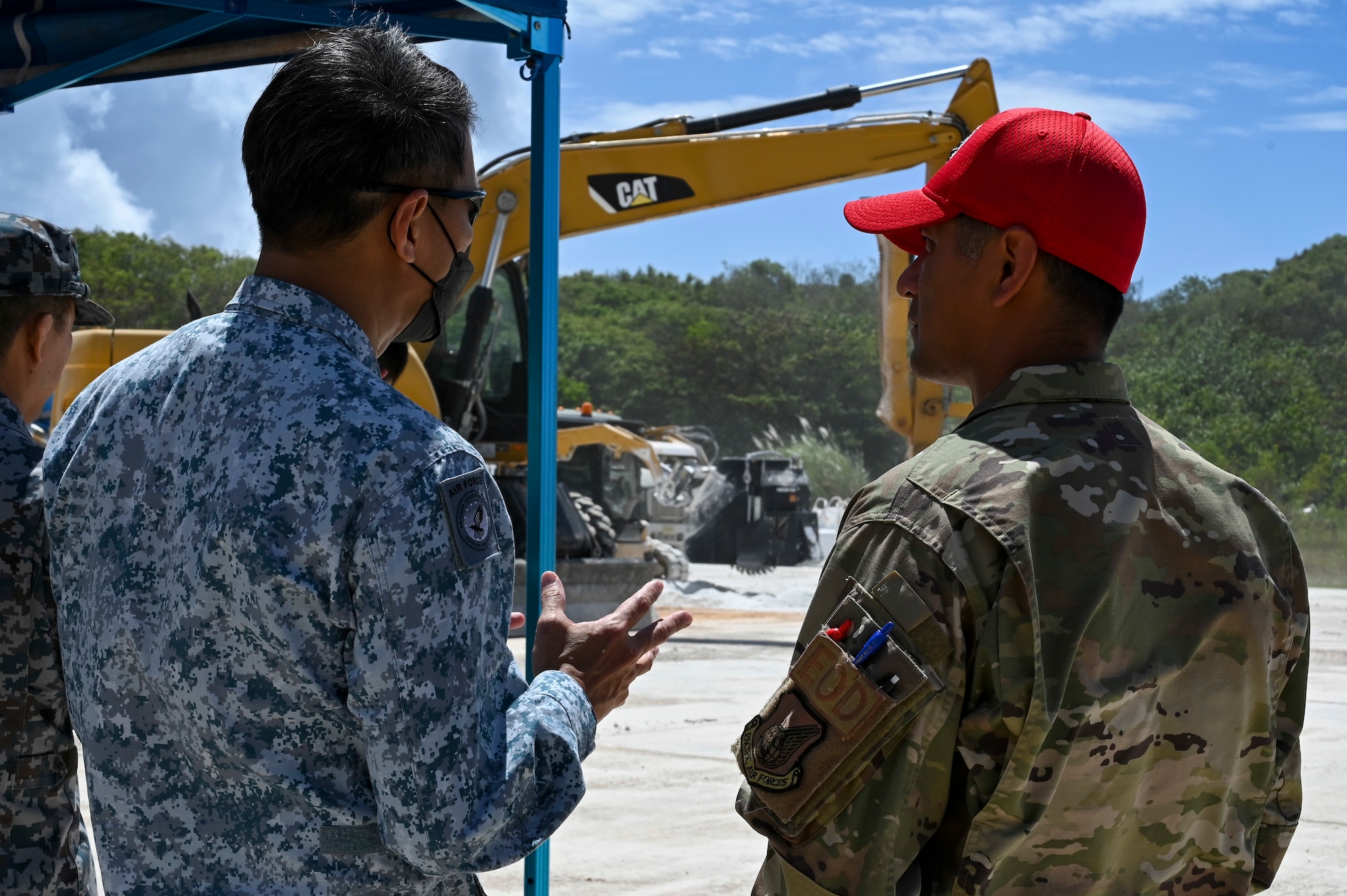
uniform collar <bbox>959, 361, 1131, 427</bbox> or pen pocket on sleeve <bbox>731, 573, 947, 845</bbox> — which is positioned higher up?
uniform collar <bbox>959, 361, 1131, 427</bbox>

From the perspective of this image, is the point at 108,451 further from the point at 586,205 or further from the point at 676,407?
the point at 676,407

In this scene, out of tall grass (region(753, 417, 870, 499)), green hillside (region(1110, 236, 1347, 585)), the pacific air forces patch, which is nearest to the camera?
the pacific air forces patch

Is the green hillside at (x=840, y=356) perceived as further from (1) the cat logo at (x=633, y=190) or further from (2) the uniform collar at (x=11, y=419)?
(2) the uniform collar at (x=11, y=419)

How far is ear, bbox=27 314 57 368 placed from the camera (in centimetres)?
222

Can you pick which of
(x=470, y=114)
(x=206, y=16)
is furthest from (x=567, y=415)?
(x=470, y=114)

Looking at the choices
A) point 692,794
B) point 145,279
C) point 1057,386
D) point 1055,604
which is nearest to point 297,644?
point 1055,604

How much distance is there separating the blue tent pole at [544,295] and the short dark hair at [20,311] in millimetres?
845

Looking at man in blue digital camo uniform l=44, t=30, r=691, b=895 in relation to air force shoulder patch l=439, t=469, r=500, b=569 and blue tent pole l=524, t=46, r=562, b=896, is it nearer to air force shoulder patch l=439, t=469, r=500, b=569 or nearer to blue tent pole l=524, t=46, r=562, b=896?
air force shoulder patch l=439, t=469, r=500, b=569

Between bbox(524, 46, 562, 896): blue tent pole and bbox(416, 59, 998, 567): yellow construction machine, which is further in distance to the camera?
bbox(416, 59, 998, 567): yellow construction machine

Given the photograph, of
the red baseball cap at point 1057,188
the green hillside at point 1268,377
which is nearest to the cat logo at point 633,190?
the red baseball cap at point 1057,188

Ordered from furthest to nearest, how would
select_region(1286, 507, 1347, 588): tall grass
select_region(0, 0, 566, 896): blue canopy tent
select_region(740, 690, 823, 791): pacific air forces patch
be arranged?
select_region(1286, 507, 1347, 588): tall grass, select_region(0, 0, 566, 896): blue canopy tent, select_region(740, 690, 823, 791): pacific air forces patch

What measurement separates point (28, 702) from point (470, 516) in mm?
1090

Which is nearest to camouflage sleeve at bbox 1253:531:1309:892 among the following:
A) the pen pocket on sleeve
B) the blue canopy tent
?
the pen pocket on sleeve

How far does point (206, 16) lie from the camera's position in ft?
9.37
